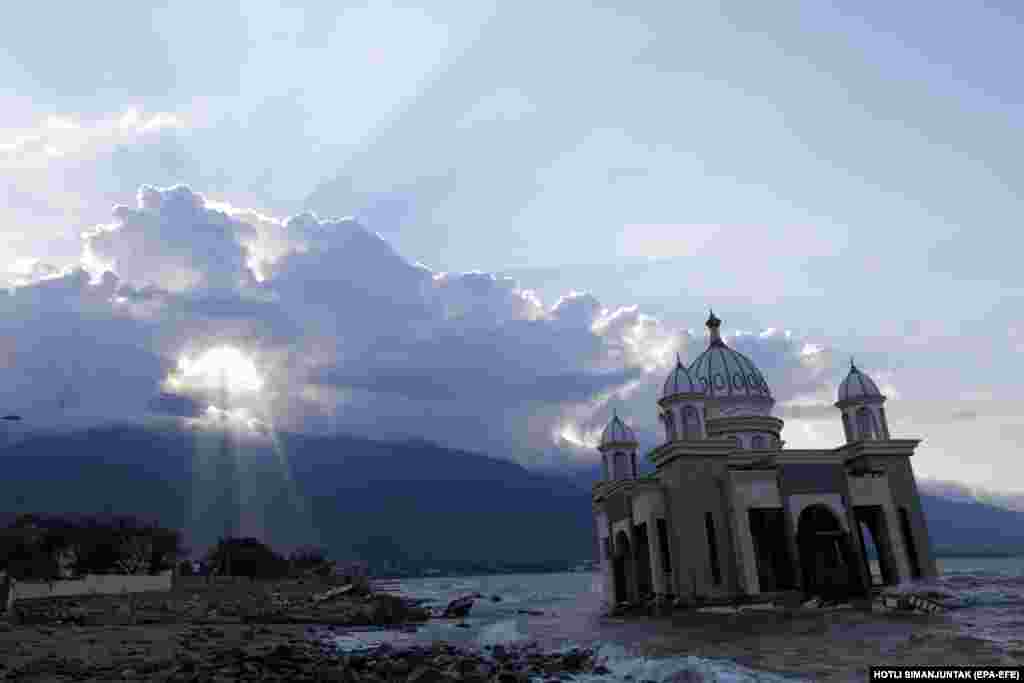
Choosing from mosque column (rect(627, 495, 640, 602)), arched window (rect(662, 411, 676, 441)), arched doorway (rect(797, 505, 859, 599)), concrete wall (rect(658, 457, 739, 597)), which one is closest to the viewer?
concrete wall (rect(658, 457, 739, 597))

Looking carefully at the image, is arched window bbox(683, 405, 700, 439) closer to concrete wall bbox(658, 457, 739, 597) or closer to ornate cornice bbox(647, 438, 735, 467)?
ornate cornice bbox(647, 438, 735, 467)

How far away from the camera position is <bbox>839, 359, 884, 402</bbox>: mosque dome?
57219 mm

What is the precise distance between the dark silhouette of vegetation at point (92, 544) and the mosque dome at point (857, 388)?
233ft

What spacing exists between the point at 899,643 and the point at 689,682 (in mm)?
10380

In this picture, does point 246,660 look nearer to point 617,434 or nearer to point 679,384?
point 679,384

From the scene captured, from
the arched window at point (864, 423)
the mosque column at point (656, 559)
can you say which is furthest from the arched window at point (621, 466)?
the arched window at point (864, 423)

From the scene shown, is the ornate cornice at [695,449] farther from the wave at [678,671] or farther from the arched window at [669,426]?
the wave at [678,671]

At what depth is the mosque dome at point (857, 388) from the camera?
188 feet

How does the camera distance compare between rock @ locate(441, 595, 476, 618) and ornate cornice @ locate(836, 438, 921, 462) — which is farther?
rock @ locate(441, 595, 476, 618)

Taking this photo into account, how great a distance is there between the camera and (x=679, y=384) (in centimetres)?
5338

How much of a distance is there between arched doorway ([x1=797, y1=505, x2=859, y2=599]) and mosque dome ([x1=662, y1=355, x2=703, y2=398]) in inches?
455

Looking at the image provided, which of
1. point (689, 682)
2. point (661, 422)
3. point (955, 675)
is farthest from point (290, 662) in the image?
point (661, 422)

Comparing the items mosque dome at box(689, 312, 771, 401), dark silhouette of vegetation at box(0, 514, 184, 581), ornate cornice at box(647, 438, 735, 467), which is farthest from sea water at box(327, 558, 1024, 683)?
dark silhouette of vegetation at box(0, 514, 184, 581)

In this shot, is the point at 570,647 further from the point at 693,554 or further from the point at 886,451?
the point at 886,451
